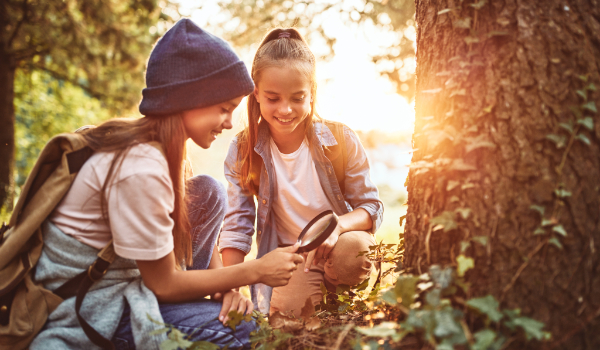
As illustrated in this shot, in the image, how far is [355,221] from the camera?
9.66 feet

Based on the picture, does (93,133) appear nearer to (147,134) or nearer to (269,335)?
(147,134)

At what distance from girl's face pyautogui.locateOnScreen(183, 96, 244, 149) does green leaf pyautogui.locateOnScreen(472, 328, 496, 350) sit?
144 centimetres

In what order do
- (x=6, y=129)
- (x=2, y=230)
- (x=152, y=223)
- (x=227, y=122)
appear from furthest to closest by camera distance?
(x=6, y=129) < (x=227, y=122) < (x=2, y=230) < (x=152, y=223)

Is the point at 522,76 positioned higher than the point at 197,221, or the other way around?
the point at 522,76

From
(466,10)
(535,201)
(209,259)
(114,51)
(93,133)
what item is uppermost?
(114,51)

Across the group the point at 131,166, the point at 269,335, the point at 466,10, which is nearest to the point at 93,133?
the point at 131,166

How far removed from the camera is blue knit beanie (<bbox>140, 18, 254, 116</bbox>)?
6.39ft

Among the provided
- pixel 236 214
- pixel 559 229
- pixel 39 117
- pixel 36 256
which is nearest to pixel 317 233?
pixel 236 214

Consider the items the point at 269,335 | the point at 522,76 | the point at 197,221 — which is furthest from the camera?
the point at 197,221

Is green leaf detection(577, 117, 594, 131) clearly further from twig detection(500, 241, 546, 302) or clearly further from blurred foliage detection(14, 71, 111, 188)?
blurred foliage detection(14, 71, 111, 188)

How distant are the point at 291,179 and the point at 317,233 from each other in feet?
3.07

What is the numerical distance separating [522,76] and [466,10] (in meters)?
0.36

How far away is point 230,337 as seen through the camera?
202 centimetres

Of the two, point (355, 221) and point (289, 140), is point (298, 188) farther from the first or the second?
point (355, 221)
